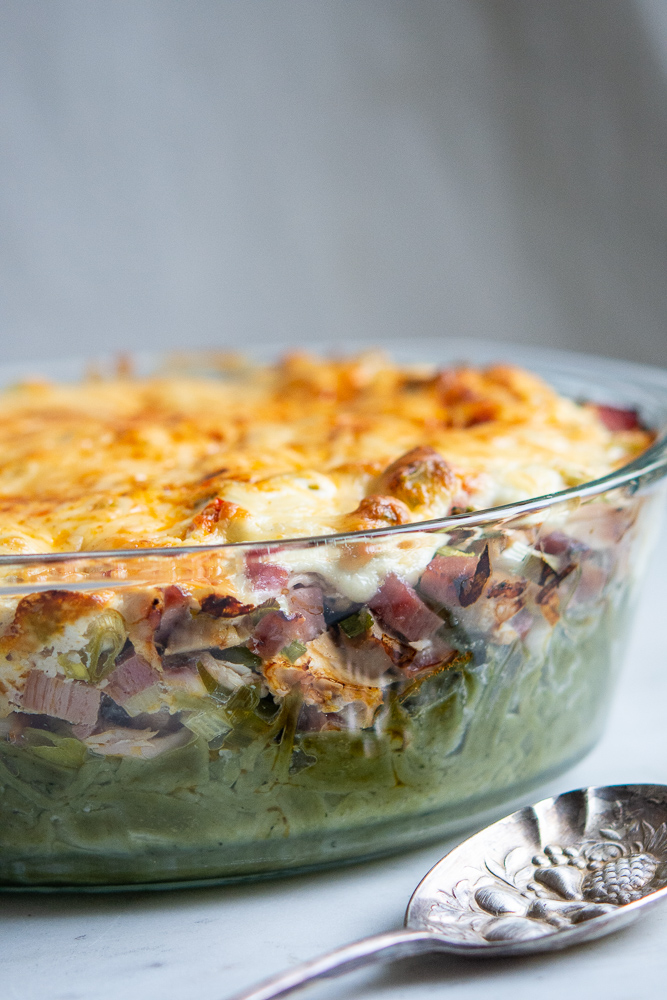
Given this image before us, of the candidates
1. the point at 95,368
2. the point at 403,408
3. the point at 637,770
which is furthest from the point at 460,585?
the point at 95,368

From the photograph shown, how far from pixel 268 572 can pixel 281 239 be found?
2.68 metres

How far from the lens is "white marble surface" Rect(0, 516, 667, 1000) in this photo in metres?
0.96

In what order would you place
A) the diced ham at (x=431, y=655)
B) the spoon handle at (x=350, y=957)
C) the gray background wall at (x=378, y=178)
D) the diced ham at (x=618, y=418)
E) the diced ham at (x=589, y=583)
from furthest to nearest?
the gray background wall at (x=378, y=178) < the diced ham at (x=618, y=418) < the diced ham at (x=589, y=583) < the diced ham at (x=431, y=655) < the spoon handle at (x=350, y=957)

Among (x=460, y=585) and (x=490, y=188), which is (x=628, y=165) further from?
(x=460, y=585)

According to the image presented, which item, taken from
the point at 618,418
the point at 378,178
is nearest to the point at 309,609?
the point at 618,418

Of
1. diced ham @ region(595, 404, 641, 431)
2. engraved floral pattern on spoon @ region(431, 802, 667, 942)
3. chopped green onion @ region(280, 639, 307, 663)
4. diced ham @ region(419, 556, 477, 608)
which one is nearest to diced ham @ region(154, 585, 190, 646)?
chopped green onion @ region(280, 639, 307, 663)

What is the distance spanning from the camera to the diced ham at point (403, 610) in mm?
1030

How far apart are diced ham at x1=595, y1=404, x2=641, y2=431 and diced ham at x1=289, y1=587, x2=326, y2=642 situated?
0.78 m

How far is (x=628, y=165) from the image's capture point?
3.10 m

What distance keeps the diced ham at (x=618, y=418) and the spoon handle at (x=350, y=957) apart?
36.6 inches

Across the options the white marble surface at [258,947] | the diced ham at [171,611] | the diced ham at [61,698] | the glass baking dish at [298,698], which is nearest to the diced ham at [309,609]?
the glass baking dish at [298,698]

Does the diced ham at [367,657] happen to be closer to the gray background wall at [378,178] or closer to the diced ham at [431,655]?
the diced ham at [431,655]

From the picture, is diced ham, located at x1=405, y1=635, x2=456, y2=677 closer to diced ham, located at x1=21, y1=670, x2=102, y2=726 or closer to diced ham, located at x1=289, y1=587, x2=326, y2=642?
diced ham, located at x1=289, y1=587, x2=326, y2=642

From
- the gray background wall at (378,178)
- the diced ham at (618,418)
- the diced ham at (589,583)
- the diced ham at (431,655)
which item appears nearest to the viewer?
the diced ham at (431,655)
